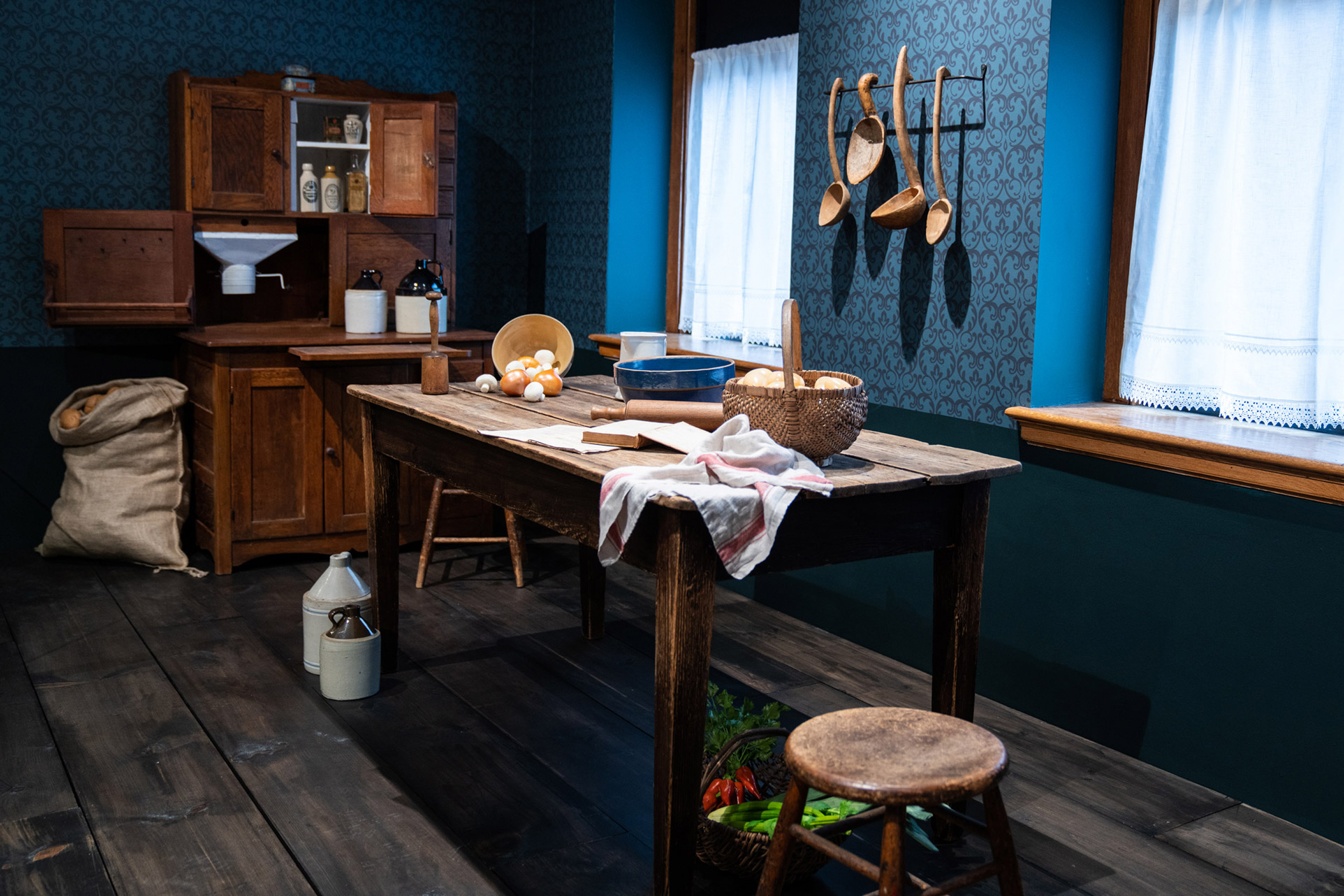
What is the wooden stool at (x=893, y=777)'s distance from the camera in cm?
168

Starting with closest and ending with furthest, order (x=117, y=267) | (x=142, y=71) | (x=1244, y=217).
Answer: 1. (x=1244, y=217)
2. (x=117, y=267)
3. (x=142, y=71)

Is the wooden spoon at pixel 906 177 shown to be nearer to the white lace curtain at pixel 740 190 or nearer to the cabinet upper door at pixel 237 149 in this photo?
the white lace curtain at pixel 740 190

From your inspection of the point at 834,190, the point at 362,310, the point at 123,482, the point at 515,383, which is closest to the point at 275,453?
the point at 123,482

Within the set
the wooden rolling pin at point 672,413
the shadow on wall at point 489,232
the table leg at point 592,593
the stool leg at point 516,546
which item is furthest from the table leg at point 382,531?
the shadow on wall at point 489,232

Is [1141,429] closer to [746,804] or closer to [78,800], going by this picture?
[746,804]

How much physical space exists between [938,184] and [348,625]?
2098 mm

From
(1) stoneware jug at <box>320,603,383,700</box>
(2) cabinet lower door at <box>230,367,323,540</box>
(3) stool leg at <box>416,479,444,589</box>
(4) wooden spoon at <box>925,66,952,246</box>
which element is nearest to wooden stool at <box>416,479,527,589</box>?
(3) stool leg at <box>416,479,444,589</box>

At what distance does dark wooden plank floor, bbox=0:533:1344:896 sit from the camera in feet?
8.00

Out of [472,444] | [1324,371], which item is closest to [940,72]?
[1324,371]

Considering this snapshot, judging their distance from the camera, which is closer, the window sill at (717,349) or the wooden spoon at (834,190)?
the wooden spoon at (834,190)

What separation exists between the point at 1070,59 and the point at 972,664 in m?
1.74

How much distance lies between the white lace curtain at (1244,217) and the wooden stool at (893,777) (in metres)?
1.64

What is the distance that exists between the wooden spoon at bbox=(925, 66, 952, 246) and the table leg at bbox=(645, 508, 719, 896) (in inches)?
69.3

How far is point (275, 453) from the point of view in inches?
177
